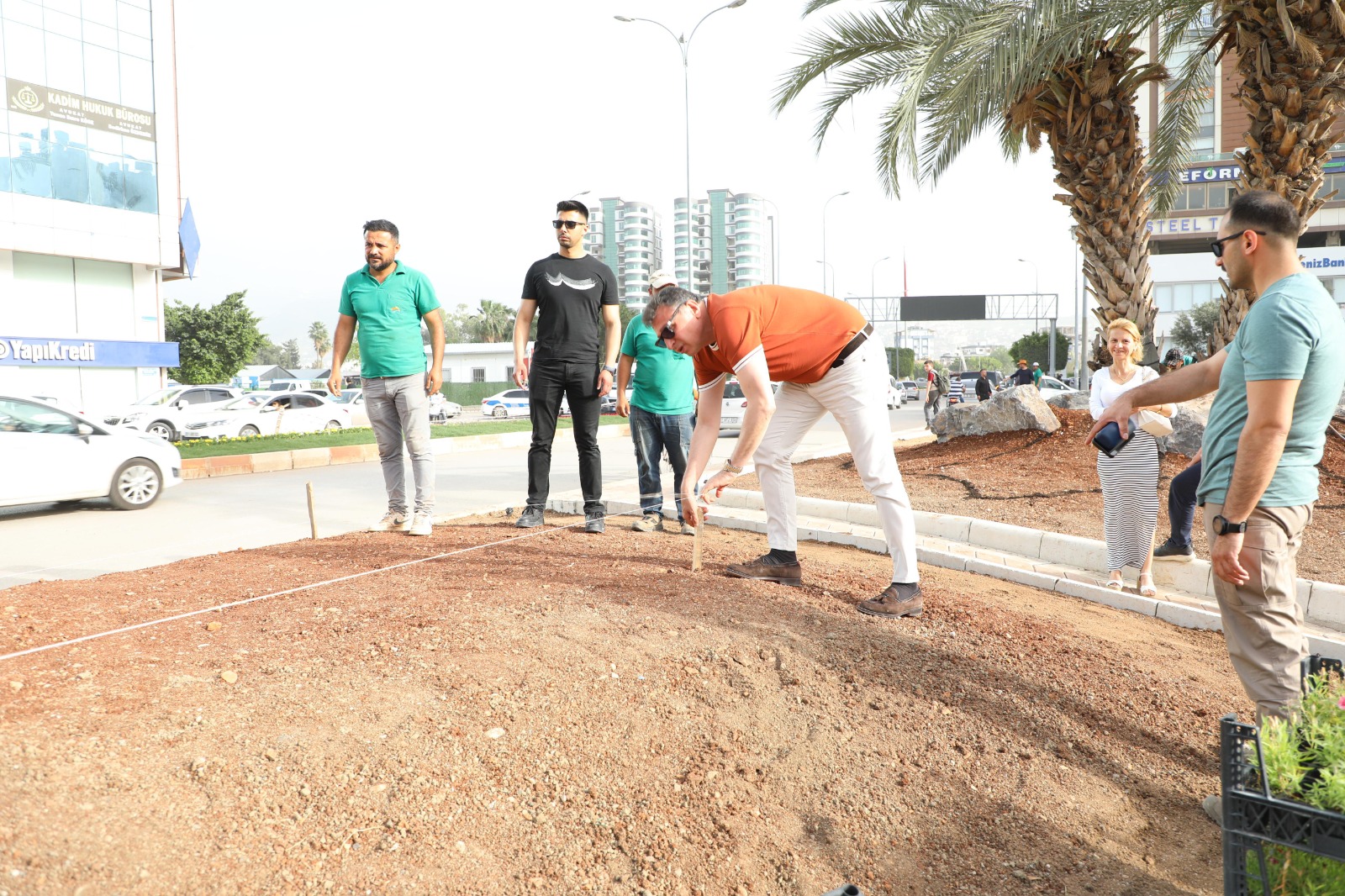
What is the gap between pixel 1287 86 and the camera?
8555 mm

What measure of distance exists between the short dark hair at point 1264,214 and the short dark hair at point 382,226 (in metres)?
4.89

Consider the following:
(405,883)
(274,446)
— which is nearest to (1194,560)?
(405,883)

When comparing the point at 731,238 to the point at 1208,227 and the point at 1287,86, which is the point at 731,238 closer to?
the point at 1208,227

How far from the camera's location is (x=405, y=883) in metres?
2.15

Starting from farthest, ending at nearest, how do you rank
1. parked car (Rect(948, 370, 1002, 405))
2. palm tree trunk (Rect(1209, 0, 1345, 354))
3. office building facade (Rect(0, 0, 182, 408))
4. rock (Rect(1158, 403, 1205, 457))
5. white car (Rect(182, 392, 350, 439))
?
parked car (Rect(948, 370, 1002, 405))
office building facade (Rect(0, 0, 182, 408))
white car (Rect(182, 392, 350, 439))
rock (Rect(1158, 403, 1205, 457))
palm tree trunk (Rect(1209, 0, 1345, 354))

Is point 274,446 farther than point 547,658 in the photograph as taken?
Yes

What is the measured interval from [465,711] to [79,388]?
33.7 metres

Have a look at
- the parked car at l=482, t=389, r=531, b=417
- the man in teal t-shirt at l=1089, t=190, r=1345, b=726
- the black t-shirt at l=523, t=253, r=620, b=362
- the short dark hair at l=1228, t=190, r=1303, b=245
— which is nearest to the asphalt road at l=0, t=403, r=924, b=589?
the black t-shirt at l=523, t=253, r=620, b=362

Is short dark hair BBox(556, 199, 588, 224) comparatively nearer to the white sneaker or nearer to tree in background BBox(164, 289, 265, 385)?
the white sneaker

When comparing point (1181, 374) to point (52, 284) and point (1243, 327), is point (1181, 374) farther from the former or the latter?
Answer: point (52, 284)

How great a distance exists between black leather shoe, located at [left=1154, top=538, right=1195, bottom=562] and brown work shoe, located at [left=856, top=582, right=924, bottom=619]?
94.4 inches

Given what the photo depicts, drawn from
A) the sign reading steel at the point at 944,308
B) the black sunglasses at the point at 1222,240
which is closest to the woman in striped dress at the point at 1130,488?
the black sunglasses at the point at 1222,240

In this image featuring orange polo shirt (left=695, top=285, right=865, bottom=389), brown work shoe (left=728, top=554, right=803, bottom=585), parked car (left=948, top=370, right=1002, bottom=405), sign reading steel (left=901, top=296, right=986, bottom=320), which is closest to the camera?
orange polo shirt (left=695, top=285, right=865, bottom=389)

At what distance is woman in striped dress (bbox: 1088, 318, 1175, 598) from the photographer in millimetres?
5398
